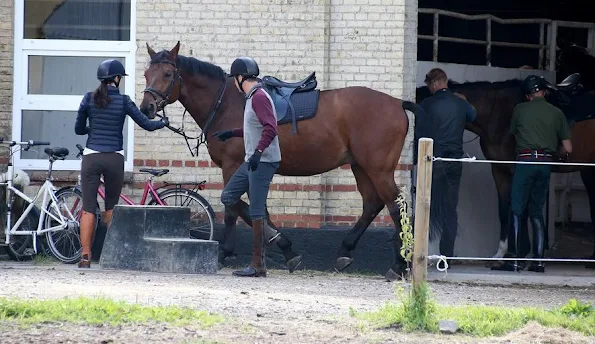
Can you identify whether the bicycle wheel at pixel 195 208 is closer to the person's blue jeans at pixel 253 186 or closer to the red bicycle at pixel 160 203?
the red bicycle at pixel 160 203

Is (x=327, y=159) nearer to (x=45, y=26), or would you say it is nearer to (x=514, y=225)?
(x=514, y=225)

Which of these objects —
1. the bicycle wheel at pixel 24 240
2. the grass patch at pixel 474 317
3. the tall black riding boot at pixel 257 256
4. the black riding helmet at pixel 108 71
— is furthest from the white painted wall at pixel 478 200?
the grass patch at pixel 474 317

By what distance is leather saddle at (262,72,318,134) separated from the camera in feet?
→ 41.3

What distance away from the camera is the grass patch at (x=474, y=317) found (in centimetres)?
890

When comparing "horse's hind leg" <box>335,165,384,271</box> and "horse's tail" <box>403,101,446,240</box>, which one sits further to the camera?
"horse's hind leg" <box>335,165,384,271</box>

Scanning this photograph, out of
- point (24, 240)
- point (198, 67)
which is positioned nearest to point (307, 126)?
point (198, 67)

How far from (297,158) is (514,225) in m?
2.76

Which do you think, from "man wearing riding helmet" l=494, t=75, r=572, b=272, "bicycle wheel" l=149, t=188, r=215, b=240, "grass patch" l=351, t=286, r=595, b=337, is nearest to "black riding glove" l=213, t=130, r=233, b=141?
"bicycle wheel" l=149, t=188, r=215, b=240

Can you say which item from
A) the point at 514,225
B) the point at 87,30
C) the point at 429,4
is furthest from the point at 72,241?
the point at 429,4

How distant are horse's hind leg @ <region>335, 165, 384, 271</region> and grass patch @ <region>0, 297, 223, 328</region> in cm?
418

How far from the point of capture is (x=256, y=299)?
398 inches

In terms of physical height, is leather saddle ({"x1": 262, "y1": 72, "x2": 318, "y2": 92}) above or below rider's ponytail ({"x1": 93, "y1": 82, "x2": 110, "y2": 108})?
above

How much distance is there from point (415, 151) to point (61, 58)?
13.5ft

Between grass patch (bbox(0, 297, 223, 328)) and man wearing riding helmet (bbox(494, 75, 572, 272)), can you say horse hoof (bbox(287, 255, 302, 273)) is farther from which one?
grass patch (bbox(0, 297, 223, 328))
